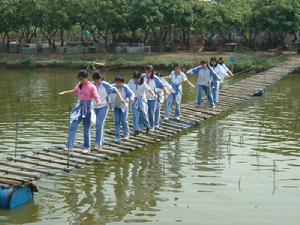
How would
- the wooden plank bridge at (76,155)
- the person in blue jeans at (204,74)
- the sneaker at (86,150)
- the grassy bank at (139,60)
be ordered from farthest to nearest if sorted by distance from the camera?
the grassy bank at (139,60), the person in blue jeans at (204,74), the sneaker at (86,150), the wooden plank bridge at (76,155)

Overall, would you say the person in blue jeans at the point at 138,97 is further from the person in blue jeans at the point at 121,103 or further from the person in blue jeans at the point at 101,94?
the person in blue jeans at the point at 101,94

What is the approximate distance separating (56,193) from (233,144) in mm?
6092

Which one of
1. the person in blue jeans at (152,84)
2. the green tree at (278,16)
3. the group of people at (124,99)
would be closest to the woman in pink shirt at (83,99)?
the group of people at (124,99)

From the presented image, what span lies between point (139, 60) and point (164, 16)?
16.5 feet

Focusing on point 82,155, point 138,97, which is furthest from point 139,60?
point 82,155

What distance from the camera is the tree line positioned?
4362 centimetres

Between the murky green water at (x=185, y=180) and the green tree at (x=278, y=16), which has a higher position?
the green tree at (x=278, y=16)

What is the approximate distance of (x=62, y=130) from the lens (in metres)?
18.1

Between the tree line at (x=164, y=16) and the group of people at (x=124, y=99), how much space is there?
2447 cm

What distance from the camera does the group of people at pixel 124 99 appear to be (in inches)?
511

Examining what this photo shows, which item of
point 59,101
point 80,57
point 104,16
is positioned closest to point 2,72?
point 80,57

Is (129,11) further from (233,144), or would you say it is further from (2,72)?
(233,144)

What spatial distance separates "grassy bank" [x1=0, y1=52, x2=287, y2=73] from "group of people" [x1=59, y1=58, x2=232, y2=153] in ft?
Result: 62.1

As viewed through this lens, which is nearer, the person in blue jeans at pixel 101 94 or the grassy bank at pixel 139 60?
the person in blue jeans at pixel 101 94
